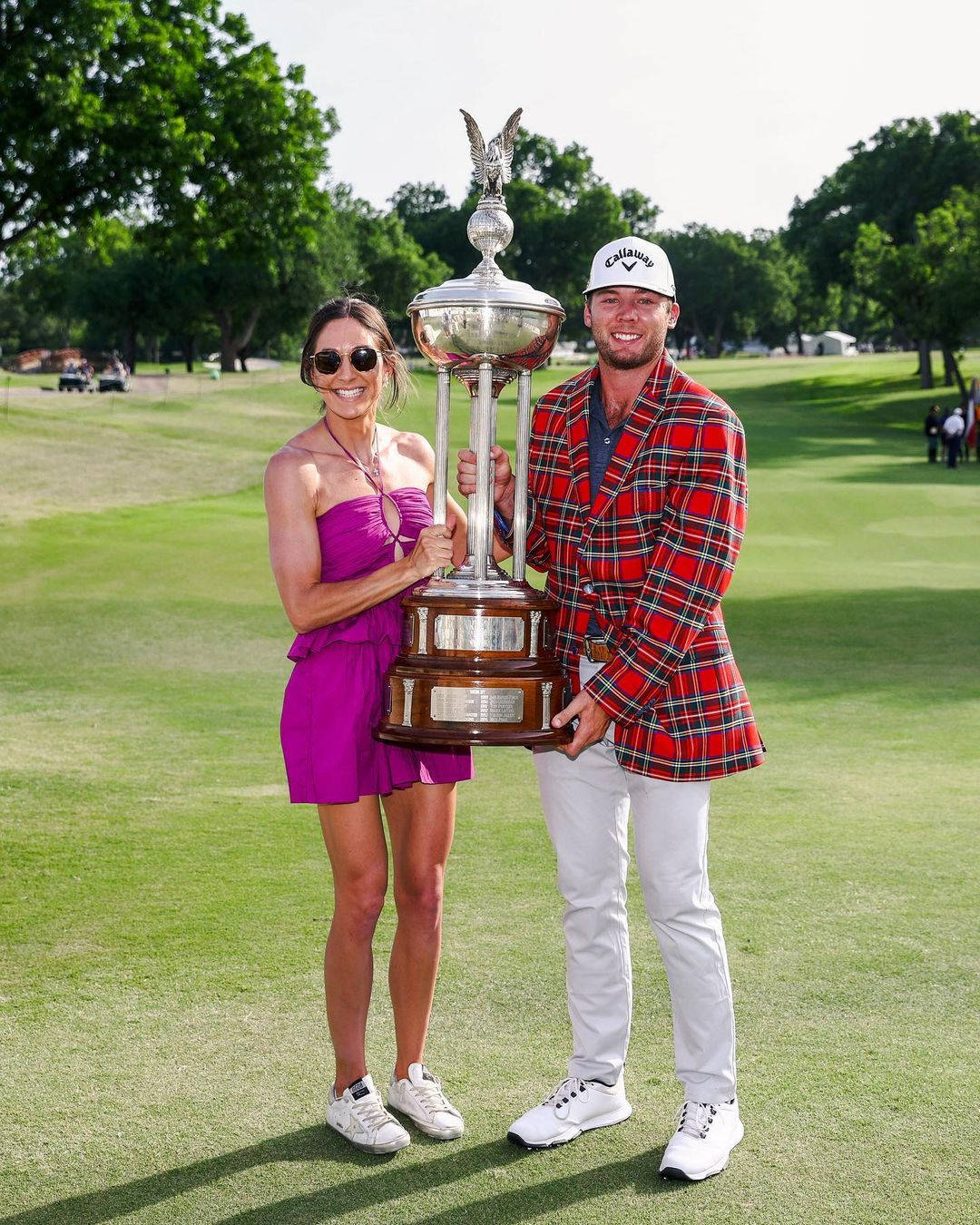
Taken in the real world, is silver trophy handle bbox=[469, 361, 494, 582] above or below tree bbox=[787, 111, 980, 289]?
below

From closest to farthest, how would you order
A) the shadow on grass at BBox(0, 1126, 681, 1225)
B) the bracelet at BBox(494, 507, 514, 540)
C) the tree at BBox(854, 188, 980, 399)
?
the shadow on grass at BBox(0, 1126, 681, 1225) < the bracelet at BBox(494, 507, 514, 540) < the tree at BBox(854, 188, 980, 399)

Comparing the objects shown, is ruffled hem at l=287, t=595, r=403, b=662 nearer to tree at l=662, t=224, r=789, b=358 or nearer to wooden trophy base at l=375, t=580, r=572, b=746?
wooden trophy base at l=375, t=580, r=572, b=746

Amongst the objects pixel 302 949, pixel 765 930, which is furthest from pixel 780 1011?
pixel 302 949

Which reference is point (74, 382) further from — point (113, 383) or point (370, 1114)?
point (370, 1114)

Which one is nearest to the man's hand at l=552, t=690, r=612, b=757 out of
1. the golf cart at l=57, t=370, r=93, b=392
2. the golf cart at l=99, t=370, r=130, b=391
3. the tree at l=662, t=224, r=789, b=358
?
the golf cart at l=99, t=370, r=130, b=391

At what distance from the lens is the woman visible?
433 centimetres

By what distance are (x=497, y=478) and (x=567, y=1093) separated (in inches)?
74.3

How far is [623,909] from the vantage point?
4.62 metres

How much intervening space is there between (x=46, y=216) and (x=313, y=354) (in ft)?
78.1

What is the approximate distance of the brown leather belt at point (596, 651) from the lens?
443cm

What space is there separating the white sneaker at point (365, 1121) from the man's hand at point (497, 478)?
5.93ft

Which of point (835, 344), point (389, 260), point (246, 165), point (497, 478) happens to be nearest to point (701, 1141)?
point (497, 478)

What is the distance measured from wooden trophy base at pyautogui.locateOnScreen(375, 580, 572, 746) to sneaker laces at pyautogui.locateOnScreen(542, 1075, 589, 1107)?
1.04 metres

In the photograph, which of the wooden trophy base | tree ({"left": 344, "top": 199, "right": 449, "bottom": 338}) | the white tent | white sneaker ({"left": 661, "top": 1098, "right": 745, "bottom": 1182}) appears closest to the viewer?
white sneaker ({"left": 661, "top": 1098, "right": 745, "bottom": 1182})
